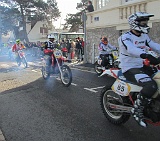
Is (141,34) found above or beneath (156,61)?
above

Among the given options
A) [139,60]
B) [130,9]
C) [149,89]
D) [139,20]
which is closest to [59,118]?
[139,60]

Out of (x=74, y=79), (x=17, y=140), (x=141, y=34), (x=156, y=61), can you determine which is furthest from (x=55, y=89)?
(x=156, y=61)

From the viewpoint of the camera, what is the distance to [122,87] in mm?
4180

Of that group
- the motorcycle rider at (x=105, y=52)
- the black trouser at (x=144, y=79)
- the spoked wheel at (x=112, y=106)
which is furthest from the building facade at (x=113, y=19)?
the black trouser at (x=144, y=79)

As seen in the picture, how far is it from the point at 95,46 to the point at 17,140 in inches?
457

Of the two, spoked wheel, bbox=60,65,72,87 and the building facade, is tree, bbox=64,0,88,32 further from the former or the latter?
spoked wheel, bbox=60,65,72,87

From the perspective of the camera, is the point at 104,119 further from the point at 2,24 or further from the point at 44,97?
the point at 2,24

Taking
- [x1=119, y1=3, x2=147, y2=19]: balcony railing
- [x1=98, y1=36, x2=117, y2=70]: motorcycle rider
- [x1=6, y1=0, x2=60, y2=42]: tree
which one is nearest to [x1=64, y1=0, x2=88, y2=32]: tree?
[x1=6, y1=0, x2=60, y2=42]: tree

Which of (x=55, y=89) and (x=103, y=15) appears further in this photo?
(x=103, y=15)

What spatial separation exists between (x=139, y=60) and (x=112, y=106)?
1054mm

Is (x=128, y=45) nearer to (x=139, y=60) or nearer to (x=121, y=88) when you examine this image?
(x=139, y=60)

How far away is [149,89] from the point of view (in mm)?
3582

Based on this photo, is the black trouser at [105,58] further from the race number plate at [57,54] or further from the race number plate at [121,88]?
the race number plate at [121,88]

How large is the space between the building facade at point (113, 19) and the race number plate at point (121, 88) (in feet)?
24.6
